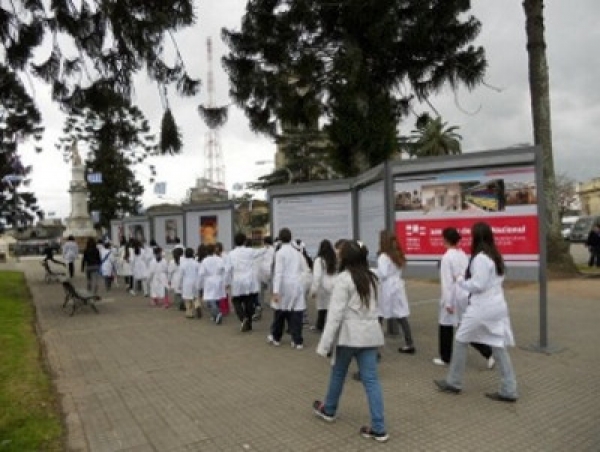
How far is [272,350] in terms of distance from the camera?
8.44m

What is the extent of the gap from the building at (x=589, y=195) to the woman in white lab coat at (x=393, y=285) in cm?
8448

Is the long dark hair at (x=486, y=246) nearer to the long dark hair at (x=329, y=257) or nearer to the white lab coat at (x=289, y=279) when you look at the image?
the long dark hair at (x=329, y=257)

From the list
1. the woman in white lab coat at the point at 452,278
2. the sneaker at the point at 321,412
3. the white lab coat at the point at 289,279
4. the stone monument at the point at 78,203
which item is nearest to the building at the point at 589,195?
the stone monument at the point at 78,203

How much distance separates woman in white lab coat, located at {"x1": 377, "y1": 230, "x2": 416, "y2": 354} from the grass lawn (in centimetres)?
429

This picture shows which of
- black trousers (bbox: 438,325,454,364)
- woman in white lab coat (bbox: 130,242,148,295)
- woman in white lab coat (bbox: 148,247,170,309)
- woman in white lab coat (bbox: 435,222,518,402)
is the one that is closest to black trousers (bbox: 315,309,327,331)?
black trousers (bbox: 438,325,454,364)

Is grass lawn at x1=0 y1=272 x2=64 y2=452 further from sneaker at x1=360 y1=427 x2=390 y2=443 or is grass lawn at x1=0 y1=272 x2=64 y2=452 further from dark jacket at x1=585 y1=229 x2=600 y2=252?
dark jacket at x1=585 y1=229 x2=600 y2=252

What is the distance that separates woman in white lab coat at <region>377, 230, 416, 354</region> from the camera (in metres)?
8.05

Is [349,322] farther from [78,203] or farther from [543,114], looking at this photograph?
[78,203]

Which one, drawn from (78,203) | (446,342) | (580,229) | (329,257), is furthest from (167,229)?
(580,229)

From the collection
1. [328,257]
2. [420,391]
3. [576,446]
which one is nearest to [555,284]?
[328,257]

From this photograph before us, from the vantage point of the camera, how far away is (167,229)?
1936 centimetres

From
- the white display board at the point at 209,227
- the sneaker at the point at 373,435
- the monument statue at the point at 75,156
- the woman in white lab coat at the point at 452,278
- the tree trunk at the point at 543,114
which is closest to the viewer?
the sneaker at the point at 373,435

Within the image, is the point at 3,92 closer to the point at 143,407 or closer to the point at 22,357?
the point at 22,357

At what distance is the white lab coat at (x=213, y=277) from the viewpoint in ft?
37.2
